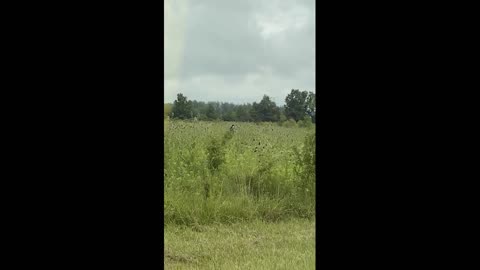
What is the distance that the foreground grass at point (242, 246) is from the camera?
11.7 feet

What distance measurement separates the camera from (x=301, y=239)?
397 centimetres

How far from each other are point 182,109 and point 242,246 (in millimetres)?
1264

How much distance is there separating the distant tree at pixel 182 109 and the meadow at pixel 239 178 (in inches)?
2.5

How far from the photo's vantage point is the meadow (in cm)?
418

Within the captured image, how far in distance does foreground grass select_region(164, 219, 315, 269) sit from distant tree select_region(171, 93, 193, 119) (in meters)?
0.93

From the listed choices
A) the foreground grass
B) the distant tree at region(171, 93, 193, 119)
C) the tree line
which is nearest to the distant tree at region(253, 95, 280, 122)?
the tree line

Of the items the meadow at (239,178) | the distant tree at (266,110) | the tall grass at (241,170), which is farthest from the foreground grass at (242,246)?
the distant tree at (266,110)

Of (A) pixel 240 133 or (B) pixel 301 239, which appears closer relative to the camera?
(B) pixel 301 239

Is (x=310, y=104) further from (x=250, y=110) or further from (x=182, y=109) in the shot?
(x=182, y=109)

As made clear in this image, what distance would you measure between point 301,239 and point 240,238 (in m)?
0.48

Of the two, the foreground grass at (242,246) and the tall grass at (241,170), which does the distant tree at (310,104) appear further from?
the foreground grass at (242,246)
